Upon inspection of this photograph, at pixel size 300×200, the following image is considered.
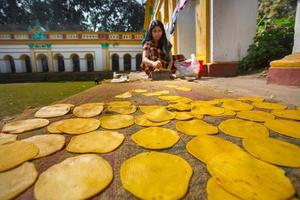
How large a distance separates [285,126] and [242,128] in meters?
0.20

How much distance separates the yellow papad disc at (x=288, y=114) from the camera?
993mm

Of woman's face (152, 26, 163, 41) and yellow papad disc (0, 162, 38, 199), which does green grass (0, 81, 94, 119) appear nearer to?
woman's face (152, 26, 163, 41)

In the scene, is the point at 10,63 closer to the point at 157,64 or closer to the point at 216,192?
the point at 157,64

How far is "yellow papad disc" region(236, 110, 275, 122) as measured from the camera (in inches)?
39.0

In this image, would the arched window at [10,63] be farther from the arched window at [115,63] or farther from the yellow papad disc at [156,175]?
the yellow papad disc at [156,175]

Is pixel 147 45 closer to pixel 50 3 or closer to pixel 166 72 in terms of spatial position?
pixel 166 72

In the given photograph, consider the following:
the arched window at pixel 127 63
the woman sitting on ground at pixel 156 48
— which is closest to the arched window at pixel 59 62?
the arched window at pixel 127 63

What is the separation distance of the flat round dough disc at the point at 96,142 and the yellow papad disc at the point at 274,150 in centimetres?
49

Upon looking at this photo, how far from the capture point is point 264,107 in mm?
1204

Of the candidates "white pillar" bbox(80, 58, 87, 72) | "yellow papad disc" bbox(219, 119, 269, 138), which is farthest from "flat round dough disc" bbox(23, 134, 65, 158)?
"white pillar" bbox(80, 58, 87, 72)

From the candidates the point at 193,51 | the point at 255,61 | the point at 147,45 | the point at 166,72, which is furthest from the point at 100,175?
the point at 193,51

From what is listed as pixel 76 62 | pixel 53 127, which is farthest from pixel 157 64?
pixel 76 62

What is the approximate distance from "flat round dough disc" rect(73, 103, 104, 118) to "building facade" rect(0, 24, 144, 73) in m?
16.3

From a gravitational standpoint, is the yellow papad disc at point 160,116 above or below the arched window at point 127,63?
below
